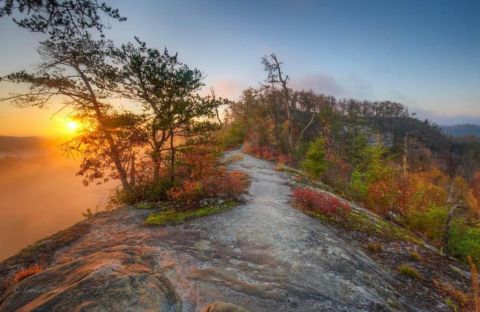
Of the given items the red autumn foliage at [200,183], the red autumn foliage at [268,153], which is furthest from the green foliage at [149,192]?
the red autumn foliage at [268,153]

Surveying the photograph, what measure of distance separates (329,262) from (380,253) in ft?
10.9

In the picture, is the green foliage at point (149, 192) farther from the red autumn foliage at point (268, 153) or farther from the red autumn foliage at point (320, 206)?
the red autumn foliage at point (268, 153)

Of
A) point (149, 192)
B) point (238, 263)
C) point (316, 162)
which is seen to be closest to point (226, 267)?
point (238, 263)

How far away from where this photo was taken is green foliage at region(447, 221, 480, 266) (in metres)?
12.0

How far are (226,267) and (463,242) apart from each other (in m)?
13.0

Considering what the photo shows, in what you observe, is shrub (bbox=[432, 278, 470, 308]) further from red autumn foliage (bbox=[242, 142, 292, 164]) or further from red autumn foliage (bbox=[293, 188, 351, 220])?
red autumn foliage (bbox=[242, 142, 292, 164])

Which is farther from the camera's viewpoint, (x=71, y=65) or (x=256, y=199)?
(x=71, y=65)

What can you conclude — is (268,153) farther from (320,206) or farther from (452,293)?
(452,293)

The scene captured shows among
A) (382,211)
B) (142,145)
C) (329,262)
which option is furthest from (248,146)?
(329,262)

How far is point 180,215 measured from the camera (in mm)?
9820

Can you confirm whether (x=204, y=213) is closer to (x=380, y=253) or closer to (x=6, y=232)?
(x=380, y=253)

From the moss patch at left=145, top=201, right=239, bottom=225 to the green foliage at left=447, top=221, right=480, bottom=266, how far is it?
11399mm

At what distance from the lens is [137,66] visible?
37.4 ft

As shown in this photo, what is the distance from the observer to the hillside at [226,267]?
3.70m
